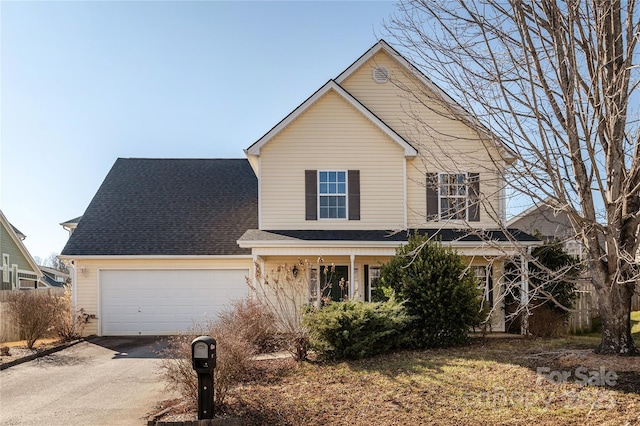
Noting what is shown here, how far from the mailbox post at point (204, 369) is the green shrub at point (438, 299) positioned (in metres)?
5.18

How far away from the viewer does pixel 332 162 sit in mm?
15047

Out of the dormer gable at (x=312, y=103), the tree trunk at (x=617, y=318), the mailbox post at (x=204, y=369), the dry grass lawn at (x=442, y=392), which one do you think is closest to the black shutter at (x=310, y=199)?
the dormer gable at (x=312, y=103)

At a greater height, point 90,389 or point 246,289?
point 246,289

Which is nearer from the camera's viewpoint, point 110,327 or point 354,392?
point 354,392

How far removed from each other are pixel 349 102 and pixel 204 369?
10345mm

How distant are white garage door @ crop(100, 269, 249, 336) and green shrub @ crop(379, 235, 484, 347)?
6.37 m

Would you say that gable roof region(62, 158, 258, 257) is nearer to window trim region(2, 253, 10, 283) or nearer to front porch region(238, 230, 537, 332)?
front porch region(238, 230, 537, 332)

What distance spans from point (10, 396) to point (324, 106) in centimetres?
1067

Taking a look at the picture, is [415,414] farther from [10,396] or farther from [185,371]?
[10,396]

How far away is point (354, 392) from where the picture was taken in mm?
7664

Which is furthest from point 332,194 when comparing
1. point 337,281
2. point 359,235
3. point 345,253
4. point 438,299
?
point 438,299

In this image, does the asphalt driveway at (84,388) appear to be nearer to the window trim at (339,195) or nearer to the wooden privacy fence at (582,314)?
the window trim at (339,195)

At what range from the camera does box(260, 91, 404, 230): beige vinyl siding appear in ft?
49.1

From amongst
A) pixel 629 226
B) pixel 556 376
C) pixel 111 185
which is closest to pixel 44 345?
pixel 111 185
